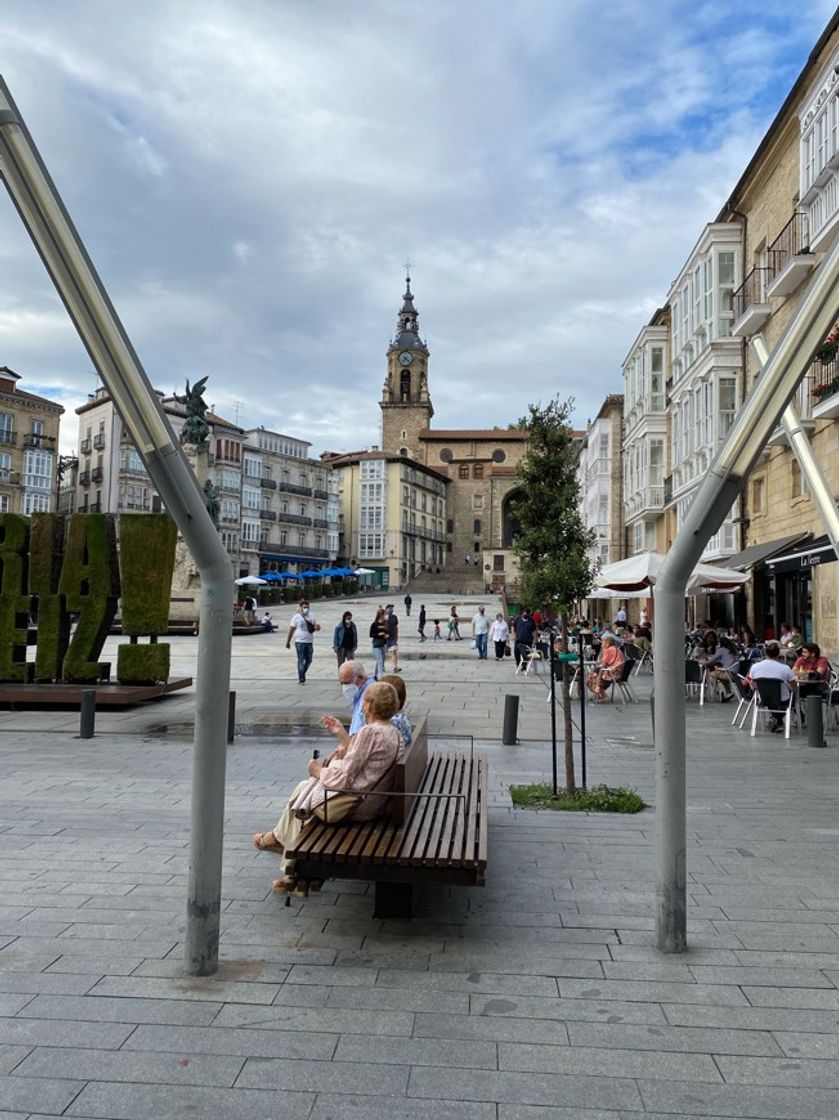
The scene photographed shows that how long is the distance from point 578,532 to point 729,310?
21.7 meters

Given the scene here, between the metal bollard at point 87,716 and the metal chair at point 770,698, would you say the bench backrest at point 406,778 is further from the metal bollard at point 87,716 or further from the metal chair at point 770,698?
the metal chair at point 770,698

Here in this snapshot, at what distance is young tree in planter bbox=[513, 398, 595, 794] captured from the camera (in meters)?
8.80

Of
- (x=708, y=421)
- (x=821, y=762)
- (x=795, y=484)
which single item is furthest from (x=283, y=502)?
(x=821, y=762)

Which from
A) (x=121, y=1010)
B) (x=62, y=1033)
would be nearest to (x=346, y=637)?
(x=121, y=1010)

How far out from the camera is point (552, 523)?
8.89 meters

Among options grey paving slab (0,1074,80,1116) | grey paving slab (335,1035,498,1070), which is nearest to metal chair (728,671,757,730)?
grey paving slab (335,1035,498,1070)

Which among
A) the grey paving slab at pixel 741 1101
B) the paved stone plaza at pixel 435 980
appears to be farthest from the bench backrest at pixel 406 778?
the grey paving slab at pixel 741 1101

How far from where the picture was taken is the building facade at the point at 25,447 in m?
69.9

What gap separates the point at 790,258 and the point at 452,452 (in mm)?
96751

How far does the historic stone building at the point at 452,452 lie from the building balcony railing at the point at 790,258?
8836 cm

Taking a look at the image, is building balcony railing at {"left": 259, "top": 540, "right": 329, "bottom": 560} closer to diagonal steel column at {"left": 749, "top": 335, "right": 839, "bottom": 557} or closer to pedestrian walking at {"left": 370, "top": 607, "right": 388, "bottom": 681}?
pedestrian walking at {"left": 370, "top": 607, "right": 388, "bottom": 681}

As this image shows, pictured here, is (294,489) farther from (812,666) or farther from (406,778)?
(406,778)

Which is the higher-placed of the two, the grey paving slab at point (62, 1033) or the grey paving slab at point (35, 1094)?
the grey paving slab at point (62, 1033)

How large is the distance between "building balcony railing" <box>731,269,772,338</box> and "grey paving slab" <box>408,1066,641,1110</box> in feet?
77.6
